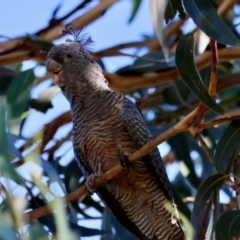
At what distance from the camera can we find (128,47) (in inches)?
127

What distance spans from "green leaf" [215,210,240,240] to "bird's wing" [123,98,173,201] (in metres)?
0.50

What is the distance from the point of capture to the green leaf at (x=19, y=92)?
8.79 feet

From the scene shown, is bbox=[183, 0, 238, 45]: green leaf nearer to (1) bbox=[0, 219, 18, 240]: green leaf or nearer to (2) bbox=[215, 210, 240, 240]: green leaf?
(2) bbox=[215, 210, 240, 240]: green leaf

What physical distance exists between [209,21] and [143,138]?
0.68m

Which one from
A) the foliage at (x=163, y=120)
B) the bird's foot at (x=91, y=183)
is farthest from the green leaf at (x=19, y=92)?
the bird's foot at (x=91, y=183)

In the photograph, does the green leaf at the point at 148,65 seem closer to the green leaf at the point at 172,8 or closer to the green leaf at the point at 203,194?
the green leaf at the point at 172,8

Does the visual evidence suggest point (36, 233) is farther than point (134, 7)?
No

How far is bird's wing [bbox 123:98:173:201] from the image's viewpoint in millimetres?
2643

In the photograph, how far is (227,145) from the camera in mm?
2312

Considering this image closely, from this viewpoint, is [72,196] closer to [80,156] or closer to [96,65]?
[80,156]

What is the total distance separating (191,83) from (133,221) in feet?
3.01

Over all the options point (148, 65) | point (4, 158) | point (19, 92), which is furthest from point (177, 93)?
point (4, 158)

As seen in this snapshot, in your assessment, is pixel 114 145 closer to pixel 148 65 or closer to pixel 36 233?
pixel 148 65

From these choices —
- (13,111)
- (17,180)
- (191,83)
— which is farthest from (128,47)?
(17,180)
